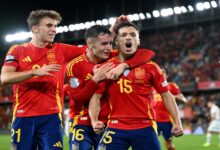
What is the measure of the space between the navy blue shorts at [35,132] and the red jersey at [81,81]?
0.56 meters

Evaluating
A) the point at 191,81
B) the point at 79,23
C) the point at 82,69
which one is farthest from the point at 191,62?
the point at 82,69

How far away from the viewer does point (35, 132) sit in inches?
194

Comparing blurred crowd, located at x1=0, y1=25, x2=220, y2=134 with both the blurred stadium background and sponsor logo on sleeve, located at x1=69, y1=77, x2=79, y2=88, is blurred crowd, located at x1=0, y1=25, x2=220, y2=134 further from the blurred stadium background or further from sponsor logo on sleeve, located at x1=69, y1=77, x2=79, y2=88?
sponsor logo on sleeve, located at x1=69, y1=77, x2=79, y2=88

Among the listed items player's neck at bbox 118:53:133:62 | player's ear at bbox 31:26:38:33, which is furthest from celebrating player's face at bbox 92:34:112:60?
player's ear at bbox 31:26:38:33

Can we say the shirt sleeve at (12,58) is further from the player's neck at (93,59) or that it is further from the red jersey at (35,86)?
the player's neck at (93,59)

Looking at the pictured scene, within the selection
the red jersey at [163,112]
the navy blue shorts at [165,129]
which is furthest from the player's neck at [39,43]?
the navy blue shorts at [165,129]

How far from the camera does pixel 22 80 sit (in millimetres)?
4582

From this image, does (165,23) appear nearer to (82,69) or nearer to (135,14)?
(135,14)

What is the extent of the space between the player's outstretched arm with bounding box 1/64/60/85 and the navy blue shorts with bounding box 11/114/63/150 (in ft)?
1.83

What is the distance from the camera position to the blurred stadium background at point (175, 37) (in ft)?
93.3

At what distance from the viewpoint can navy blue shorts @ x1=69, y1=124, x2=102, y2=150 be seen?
536 centimetres

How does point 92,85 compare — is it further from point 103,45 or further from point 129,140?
point 129,140

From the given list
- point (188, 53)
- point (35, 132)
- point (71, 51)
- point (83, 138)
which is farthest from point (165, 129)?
point (188, 53)

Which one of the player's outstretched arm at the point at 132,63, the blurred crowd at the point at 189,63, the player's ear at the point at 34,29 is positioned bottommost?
the blurred crowd at the point at 189,63
